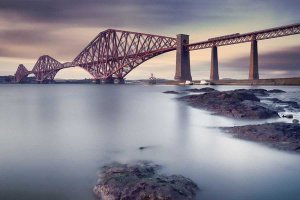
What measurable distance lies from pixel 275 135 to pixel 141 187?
6.44 meters

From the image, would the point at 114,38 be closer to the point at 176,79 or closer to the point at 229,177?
the point at 176,79

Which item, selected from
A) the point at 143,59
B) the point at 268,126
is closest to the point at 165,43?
the point at 143,59

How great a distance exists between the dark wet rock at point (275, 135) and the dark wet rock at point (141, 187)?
4.59 m

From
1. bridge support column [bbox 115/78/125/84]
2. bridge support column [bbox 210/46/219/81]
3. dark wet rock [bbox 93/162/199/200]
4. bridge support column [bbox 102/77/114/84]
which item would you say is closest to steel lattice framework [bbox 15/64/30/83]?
bridge support column [bbox 102/77/114/84]

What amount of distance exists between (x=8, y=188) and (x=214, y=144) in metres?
6.33

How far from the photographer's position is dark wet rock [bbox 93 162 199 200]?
4840 mm

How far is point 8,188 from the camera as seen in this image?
5.94m

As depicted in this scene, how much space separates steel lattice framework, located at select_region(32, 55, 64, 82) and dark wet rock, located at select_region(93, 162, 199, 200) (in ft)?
447

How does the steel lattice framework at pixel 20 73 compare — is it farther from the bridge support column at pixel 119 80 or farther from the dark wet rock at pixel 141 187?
the dark wet rock at pixel 141 187

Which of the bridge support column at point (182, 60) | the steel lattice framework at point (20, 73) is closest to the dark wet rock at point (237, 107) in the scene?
the bridge support column at point (182, 60)

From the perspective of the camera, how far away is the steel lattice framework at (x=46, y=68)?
5600 inches

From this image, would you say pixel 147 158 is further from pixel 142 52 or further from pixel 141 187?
pixel 142 52

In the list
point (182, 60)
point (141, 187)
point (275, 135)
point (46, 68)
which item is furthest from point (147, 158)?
point (46, 68)

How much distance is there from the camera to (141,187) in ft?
16.3
